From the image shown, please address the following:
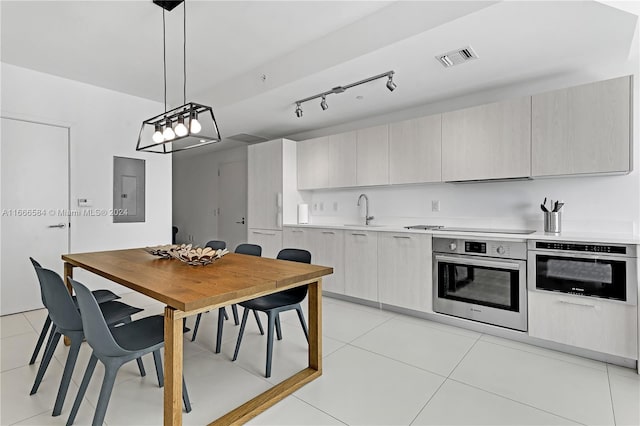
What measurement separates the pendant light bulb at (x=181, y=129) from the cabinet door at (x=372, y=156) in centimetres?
226

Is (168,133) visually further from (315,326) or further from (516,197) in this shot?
(516,197)

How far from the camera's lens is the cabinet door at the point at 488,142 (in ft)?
9.36

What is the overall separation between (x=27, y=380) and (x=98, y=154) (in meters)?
2.64

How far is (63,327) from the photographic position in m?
1.77

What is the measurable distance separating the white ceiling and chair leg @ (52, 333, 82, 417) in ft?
7.56

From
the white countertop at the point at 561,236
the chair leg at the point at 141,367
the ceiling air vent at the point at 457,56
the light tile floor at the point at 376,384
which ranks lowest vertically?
the light tile floor at the point at 376,384

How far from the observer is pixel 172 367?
1403 mm

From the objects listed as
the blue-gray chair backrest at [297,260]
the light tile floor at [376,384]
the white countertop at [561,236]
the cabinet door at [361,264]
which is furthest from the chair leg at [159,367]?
the white countertop at [561,236]

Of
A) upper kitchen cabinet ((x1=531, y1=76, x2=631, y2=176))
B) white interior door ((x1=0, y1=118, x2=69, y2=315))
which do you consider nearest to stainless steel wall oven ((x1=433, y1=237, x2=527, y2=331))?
upper kitchen cabinet ((x1=531, y1=76, x2=631, y2=176))

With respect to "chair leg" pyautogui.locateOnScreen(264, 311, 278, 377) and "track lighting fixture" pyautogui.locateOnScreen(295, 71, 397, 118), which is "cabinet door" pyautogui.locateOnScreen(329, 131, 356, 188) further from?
"chair leg" pyautogui.locateOnScreen(264, 311, 278, 377)

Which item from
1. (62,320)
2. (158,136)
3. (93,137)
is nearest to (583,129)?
(158,136)

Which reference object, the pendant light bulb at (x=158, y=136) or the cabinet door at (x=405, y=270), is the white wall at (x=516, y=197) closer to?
the cabinet door at (x=405, y=270)

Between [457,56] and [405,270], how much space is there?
1981 millimetres

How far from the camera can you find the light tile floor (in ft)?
5.61
